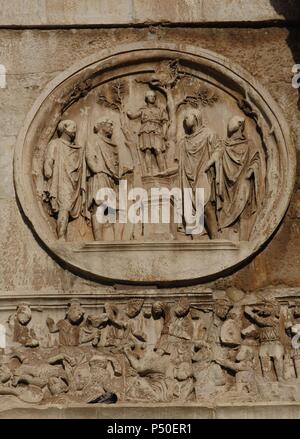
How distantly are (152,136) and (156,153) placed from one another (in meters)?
0.14

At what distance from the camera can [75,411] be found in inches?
477

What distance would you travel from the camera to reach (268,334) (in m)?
12.6

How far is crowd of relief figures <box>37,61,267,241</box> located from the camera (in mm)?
13047

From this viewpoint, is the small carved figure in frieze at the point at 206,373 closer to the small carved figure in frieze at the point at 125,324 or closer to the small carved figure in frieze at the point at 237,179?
the small carved figure in frieze at the point at 125,324

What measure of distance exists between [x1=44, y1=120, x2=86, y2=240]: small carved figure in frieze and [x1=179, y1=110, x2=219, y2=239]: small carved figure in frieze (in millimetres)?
834

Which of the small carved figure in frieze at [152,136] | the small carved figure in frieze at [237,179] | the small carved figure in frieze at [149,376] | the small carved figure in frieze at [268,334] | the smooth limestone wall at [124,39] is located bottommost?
the small carved figure in frieze at [149,376]

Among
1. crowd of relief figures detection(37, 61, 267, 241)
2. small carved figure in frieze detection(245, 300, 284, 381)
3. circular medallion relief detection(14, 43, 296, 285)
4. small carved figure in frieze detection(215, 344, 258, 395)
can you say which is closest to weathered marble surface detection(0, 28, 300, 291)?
circular medallion relief detection(14, 43, 296, 285)

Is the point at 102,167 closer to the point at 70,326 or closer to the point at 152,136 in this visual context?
the point at 152,136

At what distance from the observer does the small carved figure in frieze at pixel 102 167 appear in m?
13.0

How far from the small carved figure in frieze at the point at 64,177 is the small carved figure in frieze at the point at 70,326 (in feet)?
2.01

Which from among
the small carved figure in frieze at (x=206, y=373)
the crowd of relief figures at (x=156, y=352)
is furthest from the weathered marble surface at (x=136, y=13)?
the small carved figure in frieze at (x=206, y=373)

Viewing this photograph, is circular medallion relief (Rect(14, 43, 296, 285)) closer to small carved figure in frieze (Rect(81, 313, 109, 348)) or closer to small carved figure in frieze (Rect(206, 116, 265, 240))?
small carved figure in frieze (Rect(206, 116, 265, 240))

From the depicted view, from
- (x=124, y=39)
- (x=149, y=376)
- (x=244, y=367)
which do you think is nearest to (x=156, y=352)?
(x=149, y=376)
